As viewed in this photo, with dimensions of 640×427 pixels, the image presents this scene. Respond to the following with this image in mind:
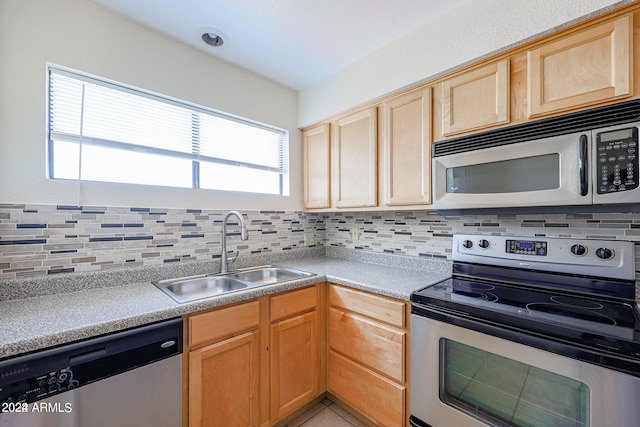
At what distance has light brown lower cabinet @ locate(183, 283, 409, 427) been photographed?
130 centimetres

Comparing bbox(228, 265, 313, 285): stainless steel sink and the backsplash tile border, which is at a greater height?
the backsplash tile border

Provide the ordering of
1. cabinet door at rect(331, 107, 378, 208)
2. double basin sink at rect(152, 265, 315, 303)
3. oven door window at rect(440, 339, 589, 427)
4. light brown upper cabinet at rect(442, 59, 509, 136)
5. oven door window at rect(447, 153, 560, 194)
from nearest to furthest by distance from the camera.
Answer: oven door window at rect(440, 339, 589, 427), oven door window at rect(447, 153, 560, 194), light brown upper cabinet at rect(442, 59, 509, 136), double basin sink at rect(152, 265, 315, 303), cabinet door at rect(331, 107, 378, 208)

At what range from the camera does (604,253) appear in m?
1.24

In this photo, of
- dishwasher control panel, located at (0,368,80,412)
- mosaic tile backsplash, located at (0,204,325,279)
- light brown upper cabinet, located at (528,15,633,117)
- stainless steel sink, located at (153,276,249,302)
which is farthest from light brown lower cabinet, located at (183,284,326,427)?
light brown upper cabinet, located at (528,15,633,117)

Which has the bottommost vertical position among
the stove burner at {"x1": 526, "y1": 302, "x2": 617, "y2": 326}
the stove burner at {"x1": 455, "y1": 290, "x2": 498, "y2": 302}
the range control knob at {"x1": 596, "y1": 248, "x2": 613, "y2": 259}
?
the stove burner at {"x1": 455, "y1": 290, "x2": 498, "y2": 302}

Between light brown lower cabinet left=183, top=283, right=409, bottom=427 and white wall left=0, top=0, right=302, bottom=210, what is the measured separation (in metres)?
0.90

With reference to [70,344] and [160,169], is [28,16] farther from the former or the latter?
[70,344]

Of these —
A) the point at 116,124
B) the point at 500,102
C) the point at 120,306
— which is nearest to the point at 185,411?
the point at 120,306

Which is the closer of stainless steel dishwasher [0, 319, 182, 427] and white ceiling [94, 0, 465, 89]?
stainless steel dishwasher [0, 319, 182, 427]

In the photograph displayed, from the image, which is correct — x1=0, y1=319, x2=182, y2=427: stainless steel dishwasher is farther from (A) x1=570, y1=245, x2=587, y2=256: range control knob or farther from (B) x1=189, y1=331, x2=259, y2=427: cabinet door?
(A) x1=570, y1=245, x2=587, y2=256: range control knob

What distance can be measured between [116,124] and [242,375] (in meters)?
1.62

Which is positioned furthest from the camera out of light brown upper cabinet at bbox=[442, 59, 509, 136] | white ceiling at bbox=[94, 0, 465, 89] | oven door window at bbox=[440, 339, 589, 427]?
white ceiling at bbox=[94, 0, 465, 89]

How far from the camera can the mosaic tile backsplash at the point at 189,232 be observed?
129 centimetres

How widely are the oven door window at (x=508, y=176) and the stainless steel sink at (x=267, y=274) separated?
1.19m
